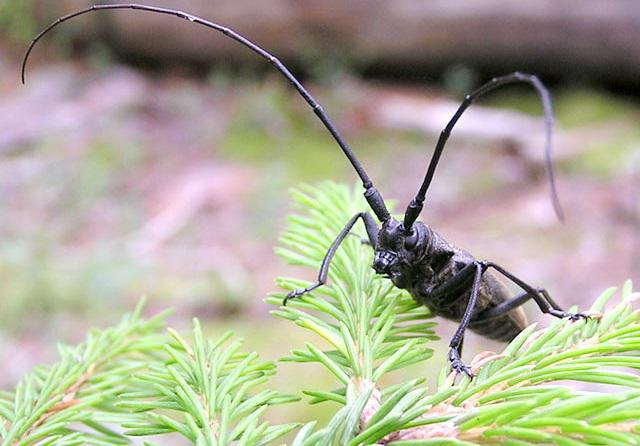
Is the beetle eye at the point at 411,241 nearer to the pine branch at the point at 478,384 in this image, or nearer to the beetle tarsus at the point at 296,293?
the pine branch at the point at 478,384

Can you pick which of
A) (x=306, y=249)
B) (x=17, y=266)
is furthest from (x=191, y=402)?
(x=17, y=266)

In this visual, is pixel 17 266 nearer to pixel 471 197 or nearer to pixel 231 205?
pixel 231 205

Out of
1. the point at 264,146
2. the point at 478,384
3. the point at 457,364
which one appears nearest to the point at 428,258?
the point at 457,364

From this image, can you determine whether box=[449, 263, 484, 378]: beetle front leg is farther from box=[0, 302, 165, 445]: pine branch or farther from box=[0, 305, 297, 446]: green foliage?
box=[0, 302, 165, 445]: pine branch

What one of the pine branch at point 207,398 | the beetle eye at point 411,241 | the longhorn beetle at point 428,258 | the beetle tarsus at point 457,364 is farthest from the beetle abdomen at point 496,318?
the pine branch at point 207,398

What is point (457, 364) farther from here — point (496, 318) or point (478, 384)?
point (496, 318)

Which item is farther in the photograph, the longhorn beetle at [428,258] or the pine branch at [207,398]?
the longhorn beetle at [428,258]

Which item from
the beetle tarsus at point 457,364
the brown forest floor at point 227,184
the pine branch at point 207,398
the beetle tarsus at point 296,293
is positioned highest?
the brown forest floor at point 227,184
